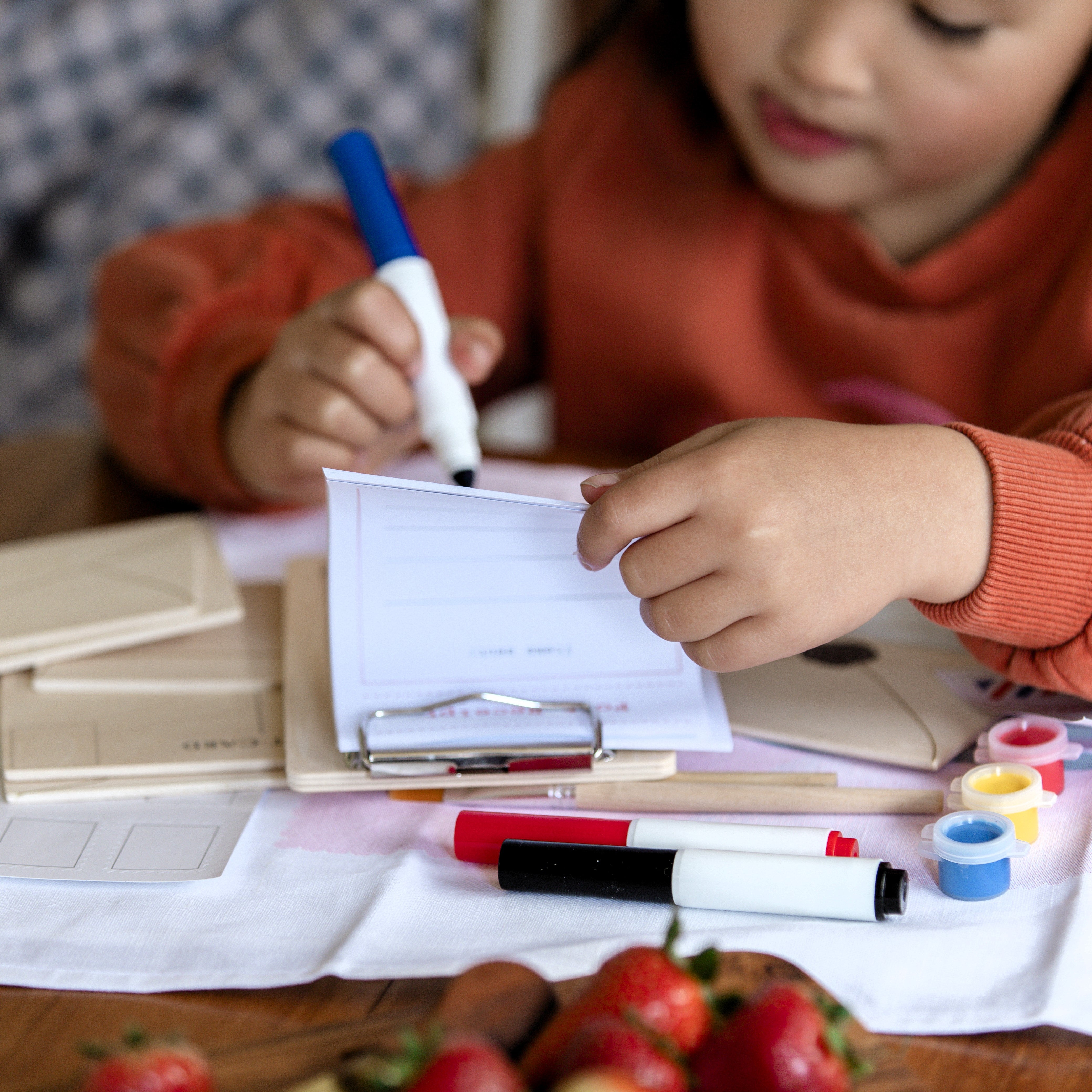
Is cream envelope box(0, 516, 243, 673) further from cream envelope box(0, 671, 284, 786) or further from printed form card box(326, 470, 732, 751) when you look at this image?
printed form card box(326, 470, 732, 751)

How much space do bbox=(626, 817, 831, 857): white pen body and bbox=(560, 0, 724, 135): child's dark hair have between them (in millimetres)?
610

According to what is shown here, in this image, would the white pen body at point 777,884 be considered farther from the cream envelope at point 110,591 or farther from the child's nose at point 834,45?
the child's nose at point 834,45

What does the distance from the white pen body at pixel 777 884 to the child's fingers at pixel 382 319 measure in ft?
0.98

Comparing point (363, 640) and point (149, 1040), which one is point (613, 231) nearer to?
point (363, 640)

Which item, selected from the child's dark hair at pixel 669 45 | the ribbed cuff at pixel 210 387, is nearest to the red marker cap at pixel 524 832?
the ribbed cuff at pixel 210 387

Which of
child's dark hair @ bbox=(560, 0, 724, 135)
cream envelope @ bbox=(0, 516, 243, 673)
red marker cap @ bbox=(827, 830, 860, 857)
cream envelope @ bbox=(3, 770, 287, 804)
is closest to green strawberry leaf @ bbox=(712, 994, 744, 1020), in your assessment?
red marker cap @ bbox=(827, 830, 860, 857)

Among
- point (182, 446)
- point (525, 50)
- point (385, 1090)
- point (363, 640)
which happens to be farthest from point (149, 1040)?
point (525, 50)

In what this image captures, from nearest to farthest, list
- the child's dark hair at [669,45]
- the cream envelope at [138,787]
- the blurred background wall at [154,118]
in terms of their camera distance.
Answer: the cream envelope at [138,787] → the child's dark hair at [669,45] → the blurred background wall at [154,118]

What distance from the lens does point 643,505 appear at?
395mm

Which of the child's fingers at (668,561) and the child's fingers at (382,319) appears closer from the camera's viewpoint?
the child's fingers at (668,561)

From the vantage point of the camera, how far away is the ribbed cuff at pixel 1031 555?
0.45m

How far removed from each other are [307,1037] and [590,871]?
0.11m

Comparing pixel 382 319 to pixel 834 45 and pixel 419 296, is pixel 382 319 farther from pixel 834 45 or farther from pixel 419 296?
pixel 834 45

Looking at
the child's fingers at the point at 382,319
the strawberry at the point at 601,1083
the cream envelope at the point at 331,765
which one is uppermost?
the child's fingers at the point at 382,319
